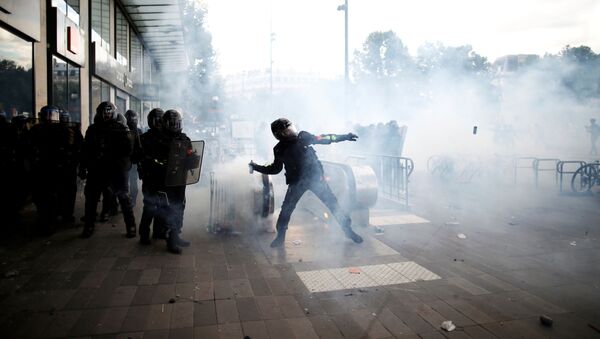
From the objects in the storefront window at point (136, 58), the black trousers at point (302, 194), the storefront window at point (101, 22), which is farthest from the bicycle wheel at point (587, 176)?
the storefront window at point (136, 58)

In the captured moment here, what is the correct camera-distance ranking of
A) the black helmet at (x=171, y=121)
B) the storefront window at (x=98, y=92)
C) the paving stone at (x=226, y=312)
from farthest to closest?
the storefront window at (x=98, y=92)
the black helmet at (x=171, y=121)
the paving stone at (x=226, y=312)

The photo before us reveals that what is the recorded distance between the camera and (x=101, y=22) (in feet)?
41.7

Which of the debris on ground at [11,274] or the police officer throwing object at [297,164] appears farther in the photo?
the police officer throwing object at [297,164]

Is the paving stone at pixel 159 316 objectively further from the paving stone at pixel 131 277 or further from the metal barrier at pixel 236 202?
the metal barrier at pixel 236 202

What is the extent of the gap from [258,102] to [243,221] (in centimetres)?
4285

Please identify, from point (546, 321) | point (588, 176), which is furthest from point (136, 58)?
point (546, 321)

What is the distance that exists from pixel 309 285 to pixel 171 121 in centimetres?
252

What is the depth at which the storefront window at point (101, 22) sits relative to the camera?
39.3 ft

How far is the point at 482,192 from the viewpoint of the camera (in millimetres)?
10820

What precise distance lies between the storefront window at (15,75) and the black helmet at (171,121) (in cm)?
406

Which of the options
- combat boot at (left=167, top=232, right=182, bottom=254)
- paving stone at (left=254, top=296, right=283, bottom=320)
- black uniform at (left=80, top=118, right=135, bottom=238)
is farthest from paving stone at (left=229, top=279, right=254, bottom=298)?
black uniform at (left=80, top=118, right=135, bottom=238)

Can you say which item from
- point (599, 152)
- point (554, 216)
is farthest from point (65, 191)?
point (599, 152)

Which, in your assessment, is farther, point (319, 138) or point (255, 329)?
point (319, 138)

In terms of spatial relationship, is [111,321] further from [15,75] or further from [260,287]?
[15,75]
